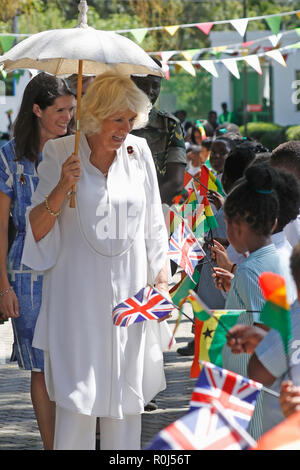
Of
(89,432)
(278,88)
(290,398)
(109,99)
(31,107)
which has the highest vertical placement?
(109,99)

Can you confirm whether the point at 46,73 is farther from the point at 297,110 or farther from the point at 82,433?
the point at 297,110

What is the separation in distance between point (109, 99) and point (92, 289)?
0.82 meters

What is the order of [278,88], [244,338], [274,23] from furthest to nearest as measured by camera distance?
[278,88], [274,23], [244,338]

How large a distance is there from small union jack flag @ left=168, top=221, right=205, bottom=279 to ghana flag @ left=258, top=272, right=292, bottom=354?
2246 millimetres

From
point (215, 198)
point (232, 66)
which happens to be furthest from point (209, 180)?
point (232, 66)

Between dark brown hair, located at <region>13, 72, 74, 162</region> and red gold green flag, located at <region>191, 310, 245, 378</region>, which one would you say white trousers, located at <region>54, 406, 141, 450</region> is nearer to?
red gold green flag, located at <region>191, 310, 245, 378</region>

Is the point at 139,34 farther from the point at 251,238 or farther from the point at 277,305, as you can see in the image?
the point at 277,305

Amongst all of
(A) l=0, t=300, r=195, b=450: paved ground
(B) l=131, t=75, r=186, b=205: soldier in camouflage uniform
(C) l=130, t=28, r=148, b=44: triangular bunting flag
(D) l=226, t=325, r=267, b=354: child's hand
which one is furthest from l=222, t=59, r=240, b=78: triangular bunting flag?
(D) l=226, t=325, r=267, b=354: child's hand

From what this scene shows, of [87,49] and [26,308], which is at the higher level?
[87,49]

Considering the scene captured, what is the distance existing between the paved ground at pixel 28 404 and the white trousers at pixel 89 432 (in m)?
1.33

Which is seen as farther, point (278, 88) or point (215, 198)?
point (278, 88)

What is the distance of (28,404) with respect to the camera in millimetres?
6762

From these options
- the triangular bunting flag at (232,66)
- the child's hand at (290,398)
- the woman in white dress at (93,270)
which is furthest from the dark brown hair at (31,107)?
the triangular bunting flag at (232,66)

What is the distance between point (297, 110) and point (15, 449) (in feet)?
128
